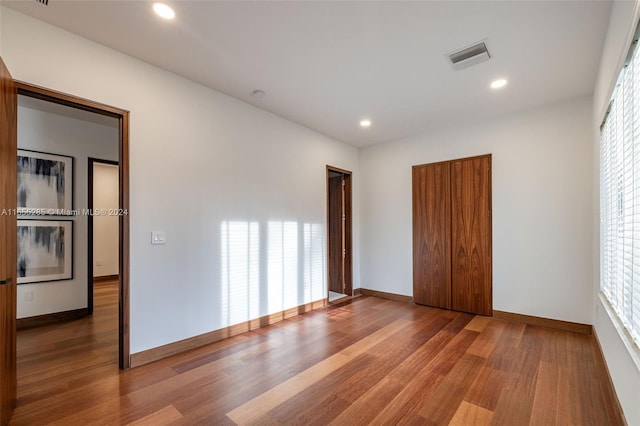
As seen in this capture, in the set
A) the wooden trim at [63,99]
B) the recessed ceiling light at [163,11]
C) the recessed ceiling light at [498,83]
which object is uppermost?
the recessed ceiling light at [163,11]

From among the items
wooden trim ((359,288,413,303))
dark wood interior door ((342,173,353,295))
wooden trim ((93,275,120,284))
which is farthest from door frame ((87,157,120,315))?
wooden trim ((359,288,413,303))

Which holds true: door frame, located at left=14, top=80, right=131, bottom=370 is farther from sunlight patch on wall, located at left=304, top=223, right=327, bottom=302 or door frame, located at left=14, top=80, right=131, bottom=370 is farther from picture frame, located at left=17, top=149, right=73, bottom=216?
sunlight patch on wall, located at left=304, top=223, right=327, bottom=302

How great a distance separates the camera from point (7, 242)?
180 cm

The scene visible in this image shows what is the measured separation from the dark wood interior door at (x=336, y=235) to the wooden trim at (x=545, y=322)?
8.16 feet

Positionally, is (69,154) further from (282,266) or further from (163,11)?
(282,266)

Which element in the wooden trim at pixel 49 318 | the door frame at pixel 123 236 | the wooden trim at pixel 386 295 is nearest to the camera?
the door frame at pixel 123 236

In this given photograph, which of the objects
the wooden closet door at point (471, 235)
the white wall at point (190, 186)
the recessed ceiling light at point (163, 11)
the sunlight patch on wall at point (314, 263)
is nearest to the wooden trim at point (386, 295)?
the wooden closet door at point (471, 235)

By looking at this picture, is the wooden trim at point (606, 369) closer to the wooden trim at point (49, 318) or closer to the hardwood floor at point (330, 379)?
the hardwood floor at point (330, 379)

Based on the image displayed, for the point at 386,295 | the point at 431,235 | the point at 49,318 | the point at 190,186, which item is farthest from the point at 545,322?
the point at 49,318

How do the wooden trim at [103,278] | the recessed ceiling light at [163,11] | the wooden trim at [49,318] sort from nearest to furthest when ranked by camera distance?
the recessed ceiling light at [163,11] < the wooden trim at [49,318] < the wooden trim at [103,278]

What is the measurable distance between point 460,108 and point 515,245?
6.31 ft

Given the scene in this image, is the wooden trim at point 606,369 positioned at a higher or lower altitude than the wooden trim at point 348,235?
lower

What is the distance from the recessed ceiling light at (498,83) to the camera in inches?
116

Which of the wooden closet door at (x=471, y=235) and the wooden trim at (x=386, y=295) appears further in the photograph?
the wooden trim at (x=386, y=295)
